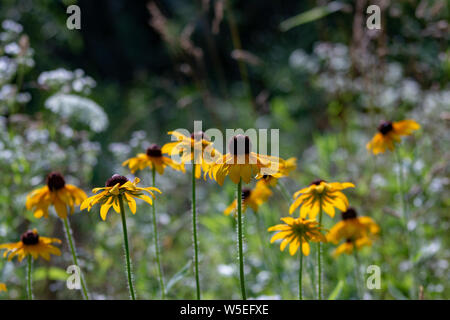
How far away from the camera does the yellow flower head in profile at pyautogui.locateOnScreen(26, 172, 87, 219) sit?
45.3 inches

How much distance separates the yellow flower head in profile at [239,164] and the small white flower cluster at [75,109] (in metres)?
1.41

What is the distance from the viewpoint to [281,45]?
616 cm

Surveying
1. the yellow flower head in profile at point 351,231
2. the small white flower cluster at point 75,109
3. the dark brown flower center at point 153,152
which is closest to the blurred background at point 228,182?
the small white flower cluster at point 75,109

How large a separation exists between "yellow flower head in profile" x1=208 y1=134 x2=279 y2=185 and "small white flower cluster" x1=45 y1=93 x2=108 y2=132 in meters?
1.41

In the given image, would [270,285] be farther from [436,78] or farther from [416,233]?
[436,78]

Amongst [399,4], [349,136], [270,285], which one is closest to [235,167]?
[270,285]

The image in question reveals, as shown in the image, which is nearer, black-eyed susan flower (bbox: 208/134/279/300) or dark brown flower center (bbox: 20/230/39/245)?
black-eyed susan flower (bbox: 208/134/279/300)

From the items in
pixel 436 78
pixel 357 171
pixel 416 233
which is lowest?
pixel 416 233

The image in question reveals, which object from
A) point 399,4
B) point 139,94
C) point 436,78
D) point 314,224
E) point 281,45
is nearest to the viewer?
point 314,224

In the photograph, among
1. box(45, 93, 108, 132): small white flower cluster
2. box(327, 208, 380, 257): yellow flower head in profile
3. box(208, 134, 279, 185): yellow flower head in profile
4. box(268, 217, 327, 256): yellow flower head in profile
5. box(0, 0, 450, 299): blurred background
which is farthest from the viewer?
box(45, 93, 108, 132): small white flower cluster

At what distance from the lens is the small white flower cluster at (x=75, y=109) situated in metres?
2.15

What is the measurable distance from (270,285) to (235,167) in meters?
1.08

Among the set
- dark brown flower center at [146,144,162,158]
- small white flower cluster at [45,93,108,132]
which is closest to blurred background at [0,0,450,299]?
small white flower cluster at [45,93,108,132]

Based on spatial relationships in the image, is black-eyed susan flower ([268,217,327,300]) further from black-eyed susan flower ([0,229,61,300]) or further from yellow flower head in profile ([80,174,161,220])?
black-eyed susan flower ([0,229,61,300])
